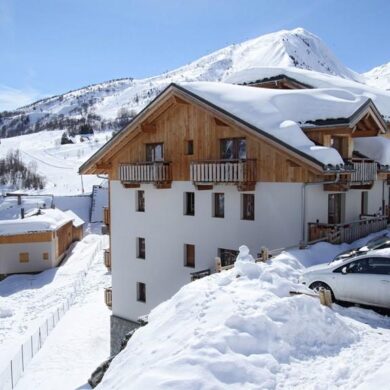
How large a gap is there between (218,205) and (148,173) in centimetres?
351

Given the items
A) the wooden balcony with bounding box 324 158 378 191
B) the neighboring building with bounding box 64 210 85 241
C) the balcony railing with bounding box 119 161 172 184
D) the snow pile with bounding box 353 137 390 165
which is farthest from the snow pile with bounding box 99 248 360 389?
the neighboring building with bounding box 64 210 85 241

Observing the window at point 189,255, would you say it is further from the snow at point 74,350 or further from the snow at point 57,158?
the snow at point 57,158

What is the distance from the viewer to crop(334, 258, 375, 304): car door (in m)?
11.6

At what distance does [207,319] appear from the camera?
9.43m

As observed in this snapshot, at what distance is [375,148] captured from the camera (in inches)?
819

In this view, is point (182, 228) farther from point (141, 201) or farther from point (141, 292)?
point (141, 292)

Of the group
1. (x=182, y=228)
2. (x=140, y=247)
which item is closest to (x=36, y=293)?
(x=140, y=247)

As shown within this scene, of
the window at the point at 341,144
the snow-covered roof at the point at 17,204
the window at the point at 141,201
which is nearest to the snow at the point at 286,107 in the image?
the window at the point at 341,144

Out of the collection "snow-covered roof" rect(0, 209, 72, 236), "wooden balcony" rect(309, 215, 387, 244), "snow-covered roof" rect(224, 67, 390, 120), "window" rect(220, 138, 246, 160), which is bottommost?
"snow-covered roof" rect(0, 209, 72, 236)

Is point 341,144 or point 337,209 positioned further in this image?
point 341,144

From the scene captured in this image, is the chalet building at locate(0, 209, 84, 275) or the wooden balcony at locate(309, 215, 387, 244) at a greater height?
the wooden balcony at locate(309, 215, 387, 244)

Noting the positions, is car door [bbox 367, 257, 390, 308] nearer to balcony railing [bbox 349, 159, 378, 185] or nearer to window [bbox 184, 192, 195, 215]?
balcony railing [bbox 349, 159, 378, 185]

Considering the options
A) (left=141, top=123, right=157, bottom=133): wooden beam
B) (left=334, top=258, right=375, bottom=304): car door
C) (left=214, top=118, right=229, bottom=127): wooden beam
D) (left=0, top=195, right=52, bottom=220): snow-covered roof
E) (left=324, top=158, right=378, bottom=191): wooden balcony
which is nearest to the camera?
(left=334, top=258, right=375, bottom=304): car door

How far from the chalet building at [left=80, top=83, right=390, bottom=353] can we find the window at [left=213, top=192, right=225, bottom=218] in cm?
5
